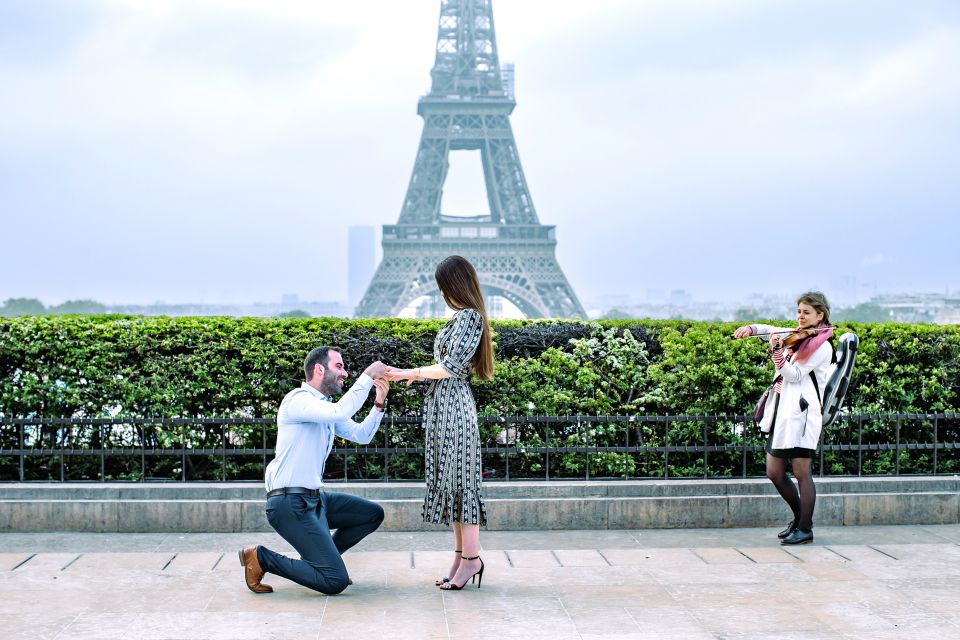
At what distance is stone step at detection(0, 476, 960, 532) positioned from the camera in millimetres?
6477

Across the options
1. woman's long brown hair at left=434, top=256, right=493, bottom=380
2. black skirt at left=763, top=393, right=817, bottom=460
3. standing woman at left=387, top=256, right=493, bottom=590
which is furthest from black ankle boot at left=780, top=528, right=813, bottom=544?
woman's long brown hair at left=434, top=256, right=493, bottom=380

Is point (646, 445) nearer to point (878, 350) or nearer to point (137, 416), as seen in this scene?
point (878, 350)

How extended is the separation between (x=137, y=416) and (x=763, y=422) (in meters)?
4.15

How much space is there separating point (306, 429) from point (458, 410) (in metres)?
0.79

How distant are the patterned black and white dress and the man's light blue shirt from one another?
0.37 meters

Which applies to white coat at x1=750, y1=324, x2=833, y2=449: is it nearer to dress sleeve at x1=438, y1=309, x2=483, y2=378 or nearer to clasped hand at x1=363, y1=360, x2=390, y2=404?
dress sleeve at x1=438, y1=309, x2=483, y2=378

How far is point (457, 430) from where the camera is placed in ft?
16.6

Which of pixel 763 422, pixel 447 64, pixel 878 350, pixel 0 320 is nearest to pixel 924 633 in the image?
pixel 763 422

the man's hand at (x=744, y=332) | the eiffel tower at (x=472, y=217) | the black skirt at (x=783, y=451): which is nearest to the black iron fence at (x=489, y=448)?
the black skirt at (x=783, y=451)

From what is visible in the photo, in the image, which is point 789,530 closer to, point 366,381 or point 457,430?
point 457,430

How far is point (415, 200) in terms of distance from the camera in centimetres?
5169

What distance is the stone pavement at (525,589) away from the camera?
4523mm

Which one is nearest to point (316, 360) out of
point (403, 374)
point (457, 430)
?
point (403, 374)

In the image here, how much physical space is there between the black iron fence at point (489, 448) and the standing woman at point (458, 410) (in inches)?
63.4
